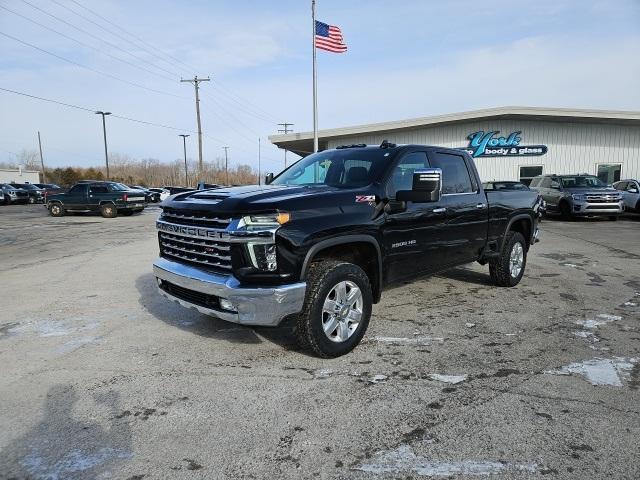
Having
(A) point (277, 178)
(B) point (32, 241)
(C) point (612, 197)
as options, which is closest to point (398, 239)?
(A) point (277, 178)

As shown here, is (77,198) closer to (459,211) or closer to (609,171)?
(459,211)

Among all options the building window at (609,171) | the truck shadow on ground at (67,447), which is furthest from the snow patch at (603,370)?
the building window at (609,171)

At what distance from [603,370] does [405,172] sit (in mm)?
2565

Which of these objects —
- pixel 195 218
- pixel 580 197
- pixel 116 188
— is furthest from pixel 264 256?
pixel 116 188

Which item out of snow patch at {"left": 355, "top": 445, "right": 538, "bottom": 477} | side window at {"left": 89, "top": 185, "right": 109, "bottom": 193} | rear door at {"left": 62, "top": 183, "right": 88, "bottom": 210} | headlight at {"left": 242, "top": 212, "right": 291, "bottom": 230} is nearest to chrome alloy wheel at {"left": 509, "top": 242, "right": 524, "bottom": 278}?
headlight at {"left": 242, "top": 212, "right": 291, "bottom": 230}

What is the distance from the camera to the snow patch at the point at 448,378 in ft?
12.0

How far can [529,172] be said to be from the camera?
84.1 ft

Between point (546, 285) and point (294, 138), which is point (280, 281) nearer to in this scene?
point (546, 285)

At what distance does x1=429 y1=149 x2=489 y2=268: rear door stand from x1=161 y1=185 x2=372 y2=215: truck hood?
1380 millimetres

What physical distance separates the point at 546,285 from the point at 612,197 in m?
13.3

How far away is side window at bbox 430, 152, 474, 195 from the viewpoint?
5.42 metres

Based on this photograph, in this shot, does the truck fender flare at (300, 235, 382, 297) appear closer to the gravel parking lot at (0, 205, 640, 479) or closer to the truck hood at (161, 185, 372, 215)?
the truck hood at (161, 185, 372, 215)

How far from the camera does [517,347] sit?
4387mm

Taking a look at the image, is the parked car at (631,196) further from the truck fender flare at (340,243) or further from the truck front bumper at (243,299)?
the truck front bumper at (243,299)
